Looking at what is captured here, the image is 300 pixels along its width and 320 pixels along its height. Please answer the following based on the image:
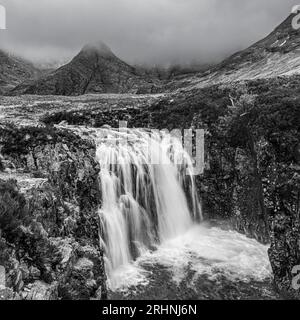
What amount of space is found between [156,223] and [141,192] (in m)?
2.14

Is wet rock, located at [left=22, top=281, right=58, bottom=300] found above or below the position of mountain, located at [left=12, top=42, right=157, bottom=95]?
below

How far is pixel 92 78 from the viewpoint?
130 m

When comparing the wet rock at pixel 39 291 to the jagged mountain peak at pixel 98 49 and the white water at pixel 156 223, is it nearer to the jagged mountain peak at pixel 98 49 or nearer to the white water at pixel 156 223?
the white water at pixel 156 223

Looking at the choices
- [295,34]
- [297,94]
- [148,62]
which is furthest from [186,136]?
[148,62]

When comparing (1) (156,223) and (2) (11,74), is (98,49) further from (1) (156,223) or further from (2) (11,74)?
(1) (156,223)

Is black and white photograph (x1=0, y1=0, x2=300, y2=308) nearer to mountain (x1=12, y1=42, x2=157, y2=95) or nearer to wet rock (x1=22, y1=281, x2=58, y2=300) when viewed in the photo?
wet rock (x1=22, y1=281, x2=58, y2=300)

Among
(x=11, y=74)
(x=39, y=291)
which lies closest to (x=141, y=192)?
(x=39, y=291)

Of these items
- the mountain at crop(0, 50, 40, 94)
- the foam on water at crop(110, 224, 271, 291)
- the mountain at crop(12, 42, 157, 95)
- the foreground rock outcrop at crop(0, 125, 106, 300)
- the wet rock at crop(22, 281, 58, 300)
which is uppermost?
the mountain at crop(0, 50, 40, 94)

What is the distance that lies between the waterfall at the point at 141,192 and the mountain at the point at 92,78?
268ft

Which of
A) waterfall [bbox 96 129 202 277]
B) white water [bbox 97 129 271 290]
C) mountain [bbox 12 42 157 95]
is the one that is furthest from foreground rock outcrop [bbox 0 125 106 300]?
mountain [bbox 12 42 157 95]

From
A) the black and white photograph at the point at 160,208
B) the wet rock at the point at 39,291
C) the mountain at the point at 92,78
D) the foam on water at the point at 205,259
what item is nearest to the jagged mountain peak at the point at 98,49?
the mountain at the point at 92,78

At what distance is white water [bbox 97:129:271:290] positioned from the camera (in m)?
17.0

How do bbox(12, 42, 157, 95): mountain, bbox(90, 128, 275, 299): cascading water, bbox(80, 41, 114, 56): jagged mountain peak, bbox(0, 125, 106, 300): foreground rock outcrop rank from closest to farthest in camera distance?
bbox(0, 125, 106, 300): foreground rock outcrop, bbox(90, 128, 275, 299): cascading water, bbox(12, 42, 157, 95): mountain, bbox(80, 41, 114, 56): jagged mountain peak

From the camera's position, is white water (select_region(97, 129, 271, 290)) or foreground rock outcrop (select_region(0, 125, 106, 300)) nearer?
foreground rock outcrop (select_region(0, 125, 106, 300))
